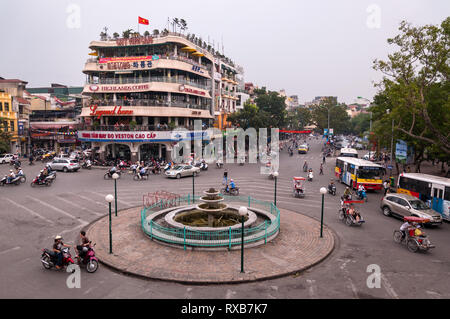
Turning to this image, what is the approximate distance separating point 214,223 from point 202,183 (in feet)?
42.1

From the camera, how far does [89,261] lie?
10406 millimetres

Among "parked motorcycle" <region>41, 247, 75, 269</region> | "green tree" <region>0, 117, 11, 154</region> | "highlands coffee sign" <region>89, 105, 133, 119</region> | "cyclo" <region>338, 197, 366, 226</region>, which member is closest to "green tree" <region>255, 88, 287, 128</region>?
"highlands coffee sign" <region>89, 105, 133, 119</region>

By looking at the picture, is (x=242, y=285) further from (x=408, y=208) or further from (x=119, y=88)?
(x=119, y=88)

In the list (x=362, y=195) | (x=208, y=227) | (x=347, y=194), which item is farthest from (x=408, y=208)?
(x=208, y=227)

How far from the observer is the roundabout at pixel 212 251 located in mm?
10180

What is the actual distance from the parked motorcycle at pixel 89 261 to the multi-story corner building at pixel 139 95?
27.7 metres

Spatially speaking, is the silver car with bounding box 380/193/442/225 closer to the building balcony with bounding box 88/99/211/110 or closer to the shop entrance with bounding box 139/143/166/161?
the shop entrance with bounding box 139/143/166/161

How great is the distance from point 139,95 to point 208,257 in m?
33.9

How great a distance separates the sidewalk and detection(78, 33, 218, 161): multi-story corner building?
24982 millimetres

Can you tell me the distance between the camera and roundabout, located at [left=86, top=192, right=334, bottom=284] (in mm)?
10180

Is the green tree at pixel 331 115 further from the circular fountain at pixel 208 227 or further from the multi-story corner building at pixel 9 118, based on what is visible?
the circular fountain at pixel 208 227

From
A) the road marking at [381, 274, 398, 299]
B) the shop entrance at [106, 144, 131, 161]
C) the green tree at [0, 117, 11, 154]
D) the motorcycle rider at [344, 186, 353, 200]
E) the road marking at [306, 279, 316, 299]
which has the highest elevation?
the green tree at [0, 117, 11, 154]

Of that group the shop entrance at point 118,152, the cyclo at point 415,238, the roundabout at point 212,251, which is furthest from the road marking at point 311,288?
the shop entrance at point 118,152
